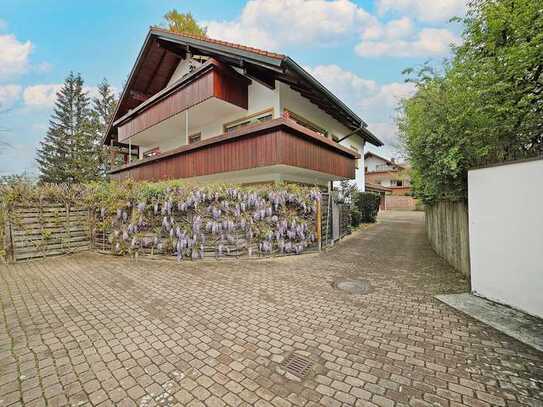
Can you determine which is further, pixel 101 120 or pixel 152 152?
pixel 101 120

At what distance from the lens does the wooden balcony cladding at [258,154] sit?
686cm

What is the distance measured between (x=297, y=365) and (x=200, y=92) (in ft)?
29.3

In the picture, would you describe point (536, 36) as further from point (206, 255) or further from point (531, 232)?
point (206, 255)

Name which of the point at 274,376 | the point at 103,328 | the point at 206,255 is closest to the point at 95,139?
the point at 206,255

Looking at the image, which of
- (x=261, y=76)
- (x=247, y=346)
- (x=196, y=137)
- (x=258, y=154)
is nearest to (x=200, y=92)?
(x=261, y=76)

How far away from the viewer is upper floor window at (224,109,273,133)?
8836 mm

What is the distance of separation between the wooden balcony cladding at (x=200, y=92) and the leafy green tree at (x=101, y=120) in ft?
51.5

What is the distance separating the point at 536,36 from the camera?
116 inches

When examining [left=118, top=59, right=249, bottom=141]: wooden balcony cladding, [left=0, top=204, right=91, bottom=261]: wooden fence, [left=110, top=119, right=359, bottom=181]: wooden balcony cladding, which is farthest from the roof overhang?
[left=0, top=204, right=91, bottom=261]: wooden fence

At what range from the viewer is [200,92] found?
8516 mm

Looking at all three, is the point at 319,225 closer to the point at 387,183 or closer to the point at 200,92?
the point at 200,92

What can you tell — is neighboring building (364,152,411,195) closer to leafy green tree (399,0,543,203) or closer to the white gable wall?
the white gable wall

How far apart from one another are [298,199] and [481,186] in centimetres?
423

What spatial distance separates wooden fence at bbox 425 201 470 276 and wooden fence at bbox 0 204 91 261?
34.4 feet
